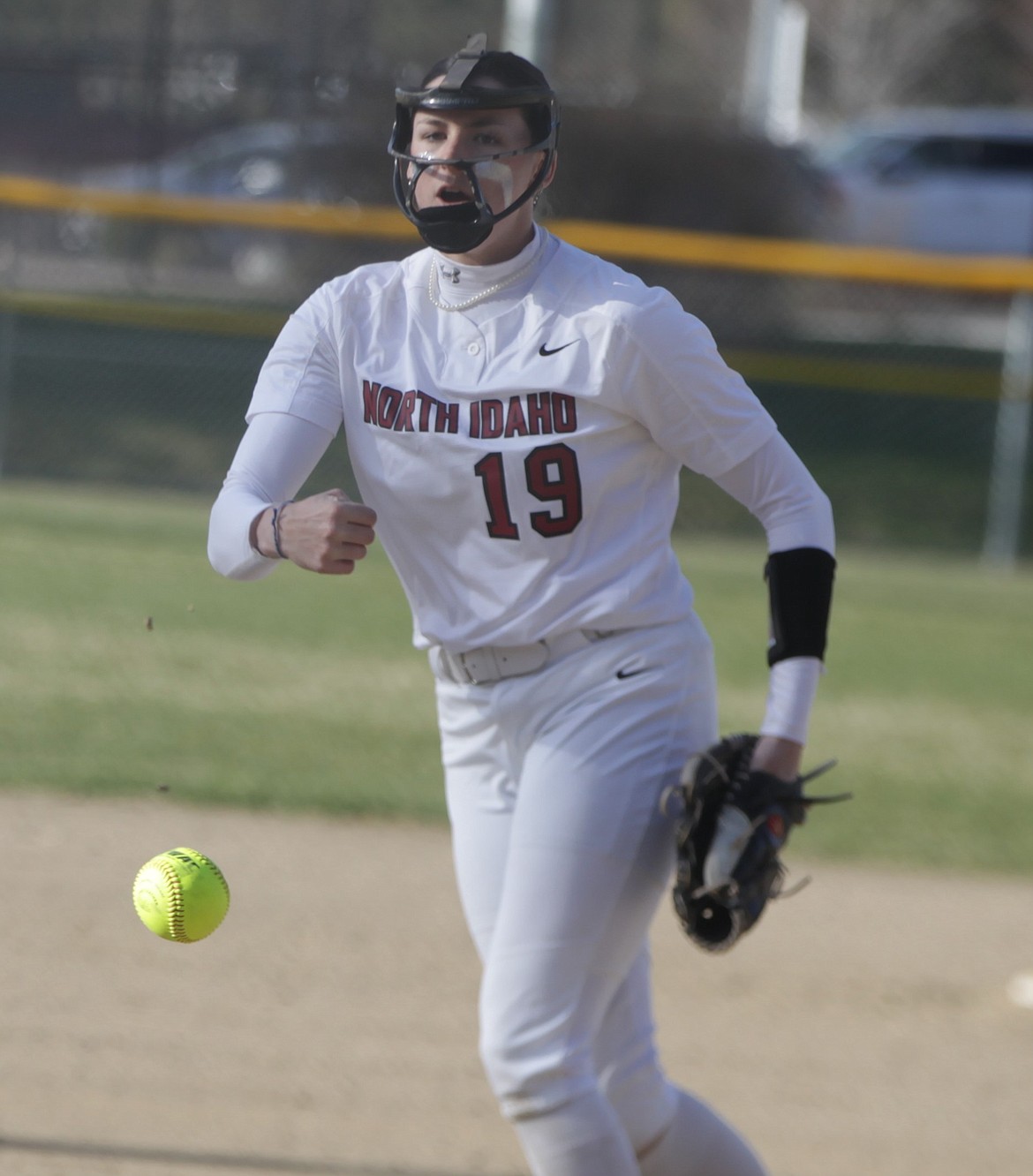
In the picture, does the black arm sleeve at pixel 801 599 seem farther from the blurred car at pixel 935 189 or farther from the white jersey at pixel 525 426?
the blurred car at pixel 935 189

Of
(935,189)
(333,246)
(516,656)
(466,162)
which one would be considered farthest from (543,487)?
(935,189)

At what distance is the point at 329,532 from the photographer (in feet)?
7.54

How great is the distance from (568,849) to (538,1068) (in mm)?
307

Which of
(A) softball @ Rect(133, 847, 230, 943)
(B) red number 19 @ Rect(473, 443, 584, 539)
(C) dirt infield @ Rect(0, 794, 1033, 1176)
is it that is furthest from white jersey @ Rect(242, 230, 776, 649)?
(C) dirt infield @ Rect(0, 794, 1033, 1176)

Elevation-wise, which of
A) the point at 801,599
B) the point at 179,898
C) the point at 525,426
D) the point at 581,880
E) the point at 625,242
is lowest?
the point at 179,898

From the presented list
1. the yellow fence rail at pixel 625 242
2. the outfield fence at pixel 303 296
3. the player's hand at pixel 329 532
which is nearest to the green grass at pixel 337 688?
the outfield fence at pixel 303 296

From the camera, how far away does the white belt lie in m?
2.60

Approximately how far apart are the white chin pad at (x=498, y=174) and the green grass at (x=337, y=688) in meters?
3.38

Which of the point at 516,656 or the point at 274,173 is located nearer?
the point at 516,656

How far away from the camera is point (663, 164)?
1515cm

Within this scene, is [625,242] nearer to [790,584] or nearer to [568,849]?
[790,584]

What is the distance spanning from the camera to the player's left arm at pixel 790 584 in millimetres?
2586

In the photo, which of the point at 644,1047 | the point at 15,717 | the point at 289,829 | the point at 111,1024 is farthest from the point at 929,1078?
the point at 15,717

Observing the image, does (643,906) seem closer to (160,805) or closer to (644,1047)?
(644,1047)
